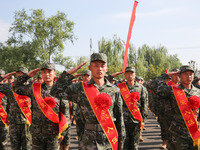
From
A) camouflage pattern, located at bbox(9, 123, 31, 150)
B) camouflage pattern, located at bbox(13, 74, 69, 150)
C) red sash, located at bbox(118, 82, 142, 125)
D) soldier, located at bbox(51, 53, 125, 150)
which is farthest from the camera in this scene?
red sash, located at bbox(118, 82, 142, 125)

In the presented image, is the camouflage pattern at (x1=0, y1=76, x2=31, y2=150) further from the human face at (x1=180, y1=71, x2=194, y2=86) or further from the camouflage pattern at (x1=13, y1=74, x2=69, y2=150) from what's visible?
the human face at (x1=180, y1=71, x2=194, y2=86)

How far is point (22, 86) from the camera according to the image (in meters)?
4.46

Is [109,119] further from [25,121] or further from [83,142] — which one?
[25,121]

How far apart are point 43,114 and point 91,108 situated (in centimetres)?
147

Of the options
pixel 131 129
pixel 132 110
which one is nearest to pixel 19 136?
pixel 131 129

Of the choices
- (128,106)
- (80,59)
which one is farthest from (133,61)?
(128,106)

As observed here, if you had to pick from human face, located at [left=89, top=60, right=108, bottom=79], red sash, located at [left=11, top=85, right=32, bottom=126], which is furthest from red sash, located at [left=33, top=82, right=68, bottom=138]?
human face, located at [left=89, top=60, right=108, bottom=79]

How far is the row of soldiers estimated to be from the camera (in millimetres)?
3229

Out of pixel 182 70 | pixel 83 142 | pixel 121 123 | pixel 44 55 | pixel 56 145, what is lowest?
pixel 56 145

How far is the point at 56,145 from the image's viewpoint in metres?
4.39

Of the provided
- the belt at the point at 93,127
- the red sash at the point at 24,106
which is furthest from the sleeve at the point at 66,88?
the red sash at the point at 24,106

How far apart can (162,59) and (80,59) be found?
754 inches

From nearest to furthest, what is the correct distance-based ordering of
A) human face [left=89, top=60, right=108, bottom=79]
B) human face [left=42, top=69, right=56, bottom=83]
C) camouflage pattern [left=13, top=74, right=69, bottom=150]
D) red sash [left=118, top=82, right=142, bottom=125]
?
human face [left=89, top=60, right=108, bottom=79] < camouflage pattern [left=13, top=74, right=69, bottom=150] < human face [left=42, top=69, right=56, bottom=83] < red sash [left=118, top=82, right=142, bottom=125]

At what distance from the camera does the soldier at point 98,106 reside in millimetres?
3168
